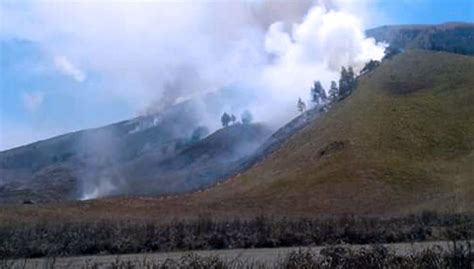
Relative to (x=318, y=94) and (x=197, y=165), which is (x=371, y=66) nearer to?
(x=318, y=94)

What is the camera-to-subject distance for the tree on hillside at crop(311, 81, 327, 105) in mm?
178500

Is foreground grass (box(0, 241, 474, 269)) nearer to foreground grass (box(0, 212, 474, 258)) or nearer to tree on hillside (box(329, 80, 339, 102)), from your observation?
foreground grass (box(0, 212, 474, 258))

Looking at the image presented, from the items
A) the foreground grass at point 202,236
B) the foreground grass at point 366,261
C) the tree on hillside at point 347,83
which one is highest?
the tree on hillside at point 347,83

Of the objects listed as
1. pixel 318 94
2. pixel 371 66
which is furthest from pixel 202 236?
pixel 318 94

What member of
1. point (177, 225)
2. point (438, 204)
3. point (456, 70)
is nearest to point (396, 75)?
point (456, 70)

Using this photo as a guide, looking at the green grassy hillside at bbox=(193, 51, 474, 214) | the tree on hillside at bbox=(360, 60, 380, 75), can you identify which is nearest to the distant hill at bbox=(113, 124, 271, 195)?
the green grassy hillside at bbox=(193, 51, 474, 214)

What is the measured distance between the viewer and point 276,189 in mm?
89312

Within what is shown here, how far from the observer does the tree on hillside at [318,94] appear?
178m

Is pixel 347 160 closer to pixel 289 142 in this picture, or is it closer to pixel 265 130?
pixel 289 142

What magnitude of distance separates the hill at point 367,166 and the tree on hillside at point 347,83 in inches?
238

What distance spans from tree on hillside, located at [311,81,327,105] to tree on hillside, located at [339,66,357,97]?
2231 cm

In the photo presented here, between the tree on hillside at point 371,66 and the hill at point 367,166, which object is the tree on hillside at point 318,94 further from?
the hill at point 367,166

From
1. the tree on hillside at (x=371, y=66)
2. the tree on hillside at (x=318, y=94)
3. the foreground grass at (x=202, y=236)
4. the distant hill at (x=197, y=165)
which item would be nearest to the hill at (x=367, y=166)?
the distant hill at (x=197, y=165)

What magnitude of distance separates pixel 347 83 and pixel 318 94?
3520 cm
